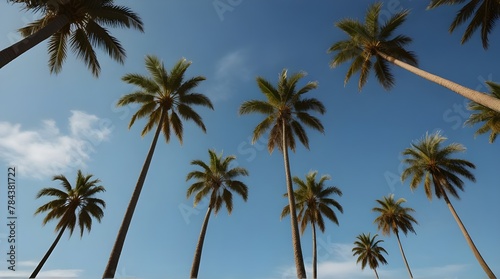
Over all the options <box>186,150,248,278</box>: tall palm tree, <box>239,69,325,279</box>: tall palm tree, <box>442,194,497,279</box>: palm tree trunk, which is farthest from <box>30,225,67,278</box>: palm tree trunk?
<box>442,194,497,279</box>: palm tree trunk

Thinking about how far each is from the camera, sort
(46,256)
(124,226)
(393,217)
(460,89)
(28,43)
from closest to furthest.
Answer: (28,43) < (460,89) < (124,226) < (46,256) < (393,217)

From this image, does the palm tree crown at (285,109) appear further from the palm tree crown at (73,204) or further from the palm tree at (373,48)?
the palm tree crown at (73,204)

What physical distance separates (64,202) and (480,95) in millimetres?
33584

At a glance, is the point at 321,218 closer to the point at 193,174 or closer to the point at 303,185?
the point at 303,185

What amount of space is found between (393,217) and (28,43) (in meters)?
45.4

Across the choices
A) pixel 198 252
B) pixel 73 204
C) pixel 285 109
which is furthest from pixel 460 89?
pixel 73 204

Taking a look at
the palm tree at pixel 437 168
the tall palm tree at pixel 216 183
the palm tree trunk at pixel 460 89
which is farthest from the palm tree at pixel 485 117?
the tall palm tree at pixel 216 183

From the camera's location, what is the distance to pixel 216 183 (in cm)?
2639

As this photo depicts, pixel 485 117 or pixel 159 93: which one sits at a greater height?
pixel 485 117

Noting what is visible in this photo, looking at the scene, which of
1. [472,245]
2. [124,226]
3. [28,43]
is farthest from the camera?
[472,245]

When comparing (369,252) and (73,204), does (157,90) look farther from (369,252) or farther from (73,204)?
(369,252)

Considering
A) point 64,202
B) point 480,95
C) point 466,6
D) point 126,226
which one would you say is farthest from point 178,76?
point 64,202

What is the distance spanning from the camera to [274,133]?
22.8 meters

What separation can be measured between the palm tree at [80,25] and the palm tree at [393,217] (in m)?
41.0
